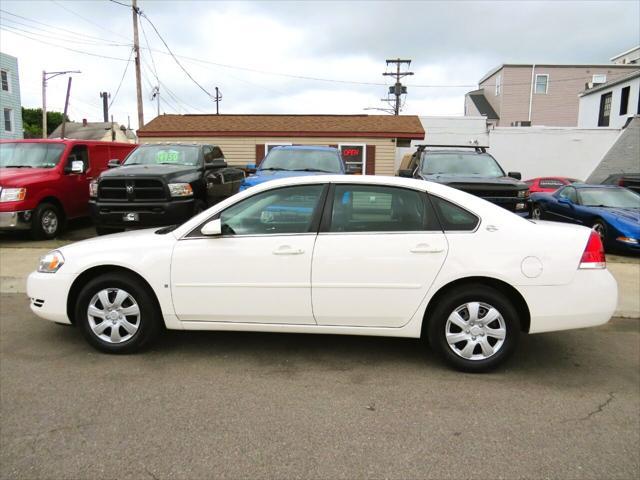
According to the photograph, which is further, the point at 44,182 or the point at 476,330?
the point at 44,182

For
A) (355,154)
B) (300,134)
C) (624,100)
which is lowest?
(355,154)

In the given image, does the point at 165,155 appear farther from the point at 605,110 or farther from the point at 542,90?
the point at 542,90

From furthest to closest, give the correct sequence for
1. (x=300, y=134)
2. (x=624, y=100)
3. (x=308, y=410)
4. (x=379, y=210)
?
(x=624, y=100), (x=300, y=134), (x=379, y=210), (x=308, y=410)

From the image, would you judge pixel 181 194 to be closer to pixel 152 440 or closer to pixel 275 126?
pixel 152 440

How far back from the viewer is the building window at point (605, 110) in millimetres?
31141

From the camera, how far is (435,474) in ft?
8.95

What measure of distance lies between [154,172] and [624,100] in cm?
2909

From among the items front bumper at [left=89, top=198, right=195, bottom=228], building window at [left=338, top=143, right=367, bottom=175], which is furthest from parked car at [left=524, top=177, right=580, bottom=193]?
front bumper at [left=89, top=198, right=195, bottom=228]

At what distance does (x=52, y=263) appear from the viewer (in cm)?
432

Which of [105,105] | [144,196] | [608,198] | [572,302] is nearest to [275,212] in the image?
[572,302]

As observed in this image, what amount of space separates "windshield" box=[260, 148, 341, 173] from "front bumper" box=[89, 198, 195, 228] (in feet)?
5.69

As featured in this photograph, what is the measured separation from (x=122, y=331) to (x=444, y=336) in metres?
2.64

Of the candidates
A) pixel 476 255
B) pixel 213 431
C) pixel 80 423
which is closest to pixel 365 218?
pixel 476 255

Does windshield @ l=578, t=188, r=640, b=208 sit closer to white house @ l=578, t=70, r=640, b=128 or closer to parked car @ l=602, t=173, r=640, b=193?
parked car @ l=602, t=173, r=640, b=193
